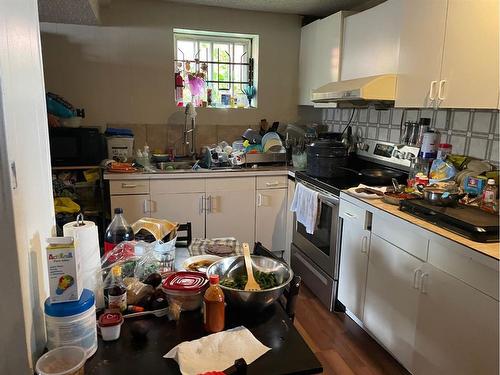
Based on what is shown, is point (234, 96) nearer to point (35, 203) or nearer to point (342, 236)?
point (342, 236)

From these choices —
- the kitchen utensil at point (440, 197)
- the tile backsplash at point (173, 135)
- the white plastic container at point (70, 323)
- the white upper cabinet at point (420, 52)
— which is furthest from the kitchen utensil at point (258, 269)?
the tile backsplash at point (173, 135)

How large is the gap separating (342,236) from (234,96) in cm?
191

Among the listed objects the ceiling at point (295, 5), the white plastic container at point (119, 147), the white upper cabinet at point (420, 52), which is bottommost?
the white plastic container at point (119, 147)

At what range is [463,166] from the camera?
2.17 metres

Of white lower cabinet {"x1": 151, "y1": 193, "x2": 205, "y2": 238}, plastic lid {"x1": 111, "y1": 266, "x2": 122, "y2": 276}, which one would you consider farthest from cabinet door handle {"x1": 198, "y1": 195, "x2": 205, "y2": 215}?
plastic lid {"x1": 111, "y1": 266, "x2": 122, "y2": 276}

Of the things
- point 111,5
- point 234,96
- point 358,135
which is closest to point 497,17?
point 358,135

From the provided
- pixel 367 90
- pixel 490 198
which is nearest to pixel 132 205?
pixel 367 90

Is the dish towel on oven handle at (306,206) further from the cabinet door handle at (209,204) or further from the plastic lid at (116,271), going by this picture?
the plastic lid at (116,271)

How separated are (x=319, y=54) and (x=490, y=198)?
1938 millimetres

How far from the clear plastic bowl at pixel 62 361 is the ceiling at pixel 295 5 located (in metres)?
3.00

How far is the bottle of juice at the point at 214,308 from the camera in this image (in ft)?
3.38

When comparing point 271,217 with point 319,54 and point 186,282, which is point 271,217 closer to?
point 319,54

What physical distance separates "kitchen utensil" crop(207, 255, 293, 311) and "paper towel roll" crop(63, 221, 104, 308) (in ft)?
1.11

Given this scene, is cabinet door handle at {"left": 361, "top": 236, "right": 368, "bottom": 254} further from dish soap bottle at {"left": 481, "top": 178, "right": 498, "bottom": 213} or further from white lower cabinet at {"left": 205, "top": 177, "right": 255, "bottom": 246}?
white lower cabinet at {"left": 205, "top": 177, "right": 255, "bottom": 246}
